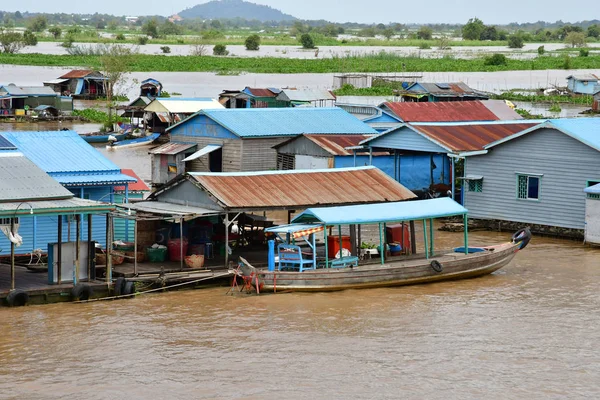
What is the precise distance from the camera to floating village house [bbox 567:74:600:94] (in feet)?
250

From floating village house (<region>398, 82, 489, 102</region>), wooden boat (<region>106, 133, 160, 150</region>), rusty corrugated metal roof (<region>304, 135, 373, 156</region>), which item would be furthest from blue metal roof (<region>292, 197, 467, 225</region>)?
floating village house (<region>398, 82, 489, 102</region>)

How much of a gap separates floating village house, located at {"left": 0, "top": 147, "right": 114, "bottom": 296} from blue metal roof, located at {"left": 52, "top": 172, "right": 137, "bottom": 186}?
1.58 m

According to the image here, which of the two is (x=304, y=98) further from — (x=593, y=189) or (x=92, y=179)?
(x=92, y=179)

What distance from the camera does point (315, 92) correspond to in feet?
193

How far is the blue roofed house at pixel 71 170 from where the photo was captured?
24.2 m

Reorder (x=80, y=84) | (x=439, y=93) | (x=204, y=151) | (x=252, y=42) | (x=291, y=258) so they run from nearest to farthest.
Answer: (x=291, y=258) < (x=204, y=151) < (x=439, y=93) < (x=80, y=84) < (x=252, y=42)

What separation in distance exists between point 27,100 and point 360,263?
42.4 meters

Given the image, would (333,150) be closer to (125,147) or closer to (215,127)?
(215,127)

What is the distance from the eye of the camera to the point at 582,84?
76875 mm

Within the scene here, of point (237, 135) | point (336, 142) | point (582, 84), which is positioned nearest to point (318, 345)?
point (336, 142)

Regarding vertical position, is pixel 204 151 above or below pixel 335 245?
above

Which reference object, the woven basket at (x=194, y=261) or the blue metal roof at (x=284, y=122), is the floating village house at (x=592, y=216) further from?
the woven basket at (x=194, y=261)

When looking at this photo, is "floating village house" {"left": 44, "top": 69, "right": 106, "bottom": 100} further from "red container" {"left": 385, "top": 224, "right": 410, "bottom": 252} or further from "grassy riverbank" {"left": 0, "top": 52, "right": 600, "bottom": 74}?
"red container" {"left": 385, "top": 224, "right": 410, "bottom": 252}

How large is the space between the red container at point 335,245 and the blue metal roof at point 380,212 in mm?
641
